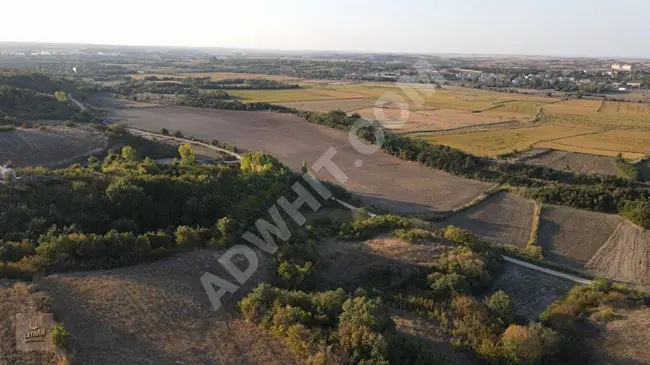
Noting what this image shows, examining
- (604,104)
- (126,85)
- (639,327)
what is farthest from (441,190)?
(126,85)

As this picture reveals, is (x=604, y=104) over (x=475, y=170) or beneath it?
over

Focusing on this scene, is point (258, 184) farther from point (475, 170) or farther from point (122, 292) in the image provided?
point (475, 170)

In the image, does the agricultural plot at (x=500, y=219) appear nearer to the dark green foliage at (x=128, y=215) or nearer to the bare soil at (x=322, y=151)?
the bare soil at (x=322, y=151)

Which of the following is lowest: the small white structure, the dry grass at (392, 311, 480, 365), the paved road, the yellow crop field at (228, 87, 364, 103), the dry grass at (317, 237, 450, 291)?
the dry grass at (392, 311, 480, 365)

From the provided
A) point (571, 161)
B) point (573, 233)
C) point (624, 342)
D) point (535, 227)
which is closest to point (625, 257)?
point (573, 233)

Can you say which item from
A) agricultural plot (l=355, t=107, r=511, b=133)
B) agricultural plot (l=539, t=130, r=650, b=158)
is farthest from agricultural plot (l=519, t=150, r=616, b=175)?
agricultural plot (l=355, t=107, r=511, b=133)

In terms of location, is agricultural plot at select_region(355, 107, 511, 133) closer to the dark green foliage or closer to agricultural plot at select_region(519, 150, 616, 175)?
agricultural plot at select_region(519, 150, 616, 175)
